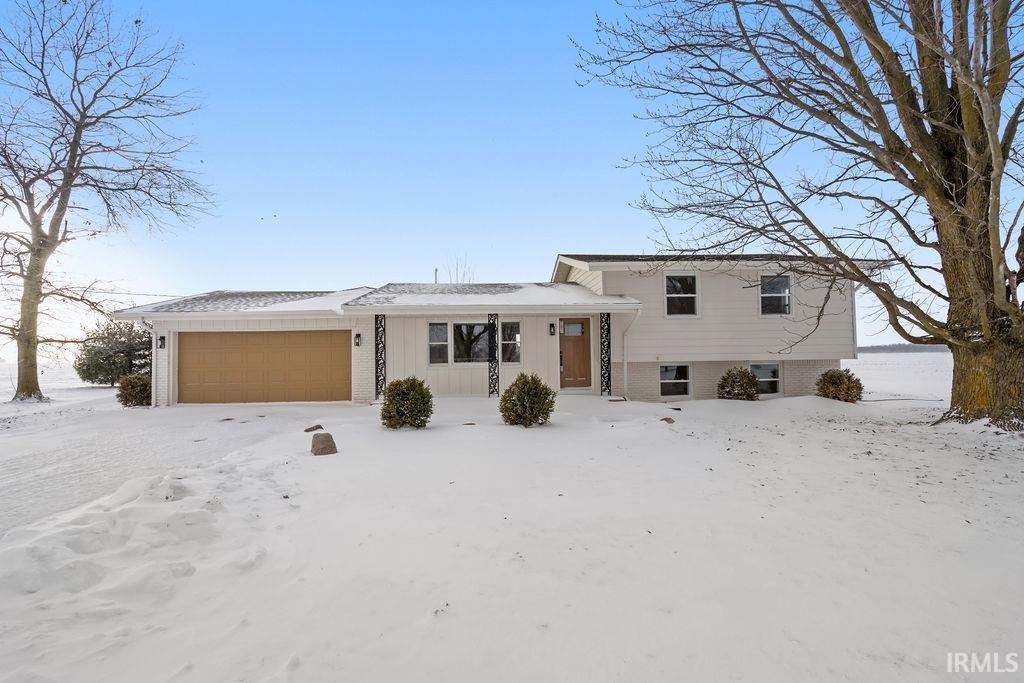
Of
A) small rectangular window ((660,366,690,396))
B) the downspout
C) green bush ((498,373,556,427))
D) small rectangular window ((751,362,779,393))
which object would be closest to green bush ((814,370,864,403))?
small rectangular window ((751,362,779,393))

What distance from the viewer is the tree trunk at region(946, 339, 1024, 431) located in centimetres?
765

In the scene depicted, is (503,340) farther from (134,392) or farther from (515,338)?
(134,392)

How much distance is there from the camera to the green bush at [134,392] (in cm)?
1333

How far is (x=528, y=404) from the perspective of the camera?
28.8ft

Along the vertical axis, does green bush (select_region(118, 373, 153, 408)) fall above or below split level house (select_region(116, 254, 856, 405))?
below

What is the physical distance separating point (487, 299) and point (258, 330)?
6746 mm

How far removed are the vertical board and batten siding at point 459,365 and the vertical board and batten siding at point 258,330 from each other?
68 centimetres

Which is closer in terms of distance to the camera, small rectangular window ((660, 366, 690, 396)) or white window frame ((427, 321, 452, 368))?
white window frame ((427, 321, 452, 368))

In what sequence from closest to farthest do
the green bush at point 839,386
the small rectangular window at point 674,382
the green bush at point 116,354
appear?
the green bush at point 839,386 → the small rectangular window at point 674,382 → the green bush at point 116,354

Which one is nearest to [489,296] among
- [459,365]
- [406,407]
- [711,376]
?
[459,365]

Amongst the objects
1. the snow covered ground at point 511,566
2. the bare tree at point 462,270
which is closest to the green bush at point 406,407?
the snow covered ground at point 511,566

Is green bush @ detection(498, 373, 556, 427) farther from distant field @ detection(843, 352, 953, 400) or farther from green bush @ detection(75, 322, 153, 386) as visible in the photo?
green bush @ detection(75, 322, 153, 386)

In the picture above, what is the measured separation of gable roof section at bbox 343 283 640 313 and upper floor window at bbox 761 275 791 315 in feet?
14.8

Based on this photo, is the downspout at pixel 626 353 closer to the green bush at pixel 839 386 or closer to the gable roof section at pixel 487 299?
the gable roof section at pixel 487 299
